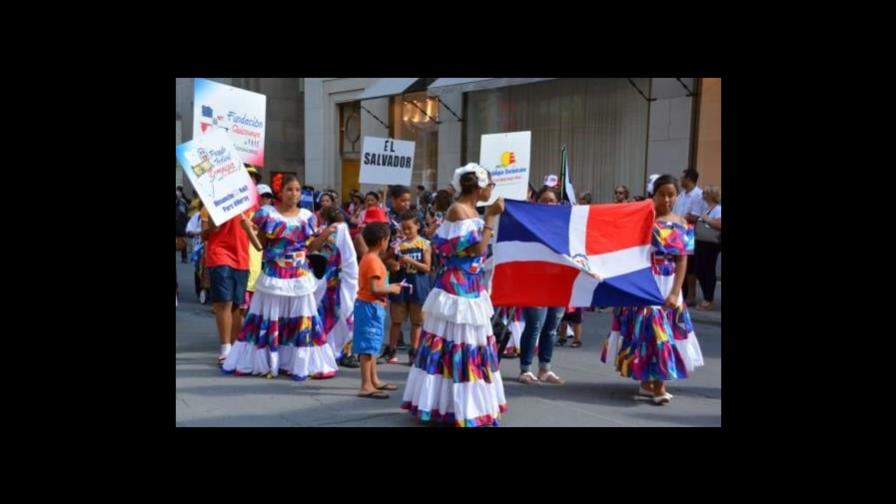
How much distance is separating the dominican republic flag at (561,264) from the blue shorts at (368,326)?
3.21ft

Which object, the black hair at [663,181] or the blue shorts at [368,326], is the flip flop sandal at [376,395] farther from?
the black hair at [663,181]

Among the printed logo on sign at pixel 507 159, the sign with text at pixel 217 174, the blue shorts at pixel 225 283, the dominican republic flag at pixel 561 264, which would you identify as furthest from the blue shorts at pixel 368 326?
the printed logo on sign at pixel 507 159

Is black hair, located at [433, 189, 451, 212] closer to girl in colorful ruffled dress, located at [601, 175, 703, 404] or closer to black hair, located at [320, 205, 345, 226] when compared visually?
black hair, located at [320, 205, 345, 226]

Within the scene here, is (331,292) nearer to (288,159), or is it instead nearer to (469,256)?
(469,256)

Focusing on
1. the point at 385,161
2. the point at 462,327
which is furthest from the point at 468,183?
the point at 385,161

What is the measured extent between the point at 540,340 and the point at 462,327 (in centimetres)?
A: 194

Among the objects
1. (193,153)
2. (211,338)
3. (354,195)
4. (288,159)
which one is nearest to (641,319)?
(193,153)

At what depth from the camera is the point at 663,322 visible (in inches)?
235

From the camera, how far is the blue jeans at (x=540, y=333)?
6609 millimetres

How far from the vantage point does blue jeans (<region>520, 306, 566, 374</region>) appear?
21.7 ft

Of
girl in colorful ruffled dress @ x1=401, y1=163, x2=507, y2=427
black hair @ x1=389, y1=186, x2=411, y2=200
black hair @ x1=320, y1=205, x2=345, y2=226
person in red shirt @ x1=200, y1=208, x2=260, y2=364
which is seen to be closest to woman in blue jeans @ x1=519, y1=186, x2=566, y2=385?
girl in colorful ruffled dress @ x1=401, y1=163, x2=507, y2=427

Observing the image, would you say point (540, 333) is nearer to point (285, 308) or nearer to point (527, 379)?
point (527, 379)

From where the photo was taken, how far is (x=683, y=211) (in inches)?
449

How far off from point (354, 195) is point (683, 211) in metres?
5.69
